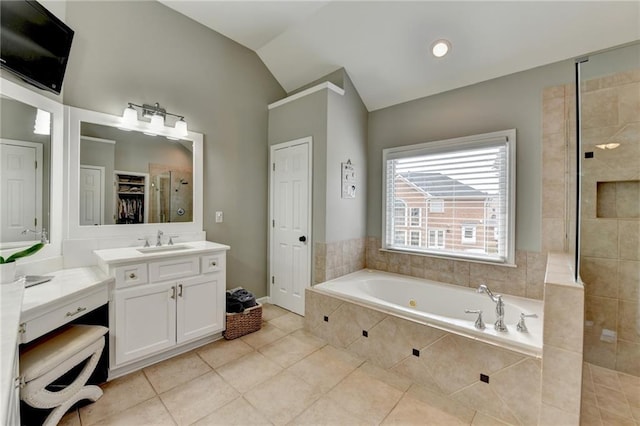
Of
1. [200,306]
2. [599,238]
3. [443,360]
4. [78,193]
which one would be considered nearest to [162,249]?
[200,306]

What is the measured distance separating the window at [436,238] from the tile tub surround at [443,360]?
1.13 m

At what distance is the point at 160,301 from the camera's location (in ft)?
7.07

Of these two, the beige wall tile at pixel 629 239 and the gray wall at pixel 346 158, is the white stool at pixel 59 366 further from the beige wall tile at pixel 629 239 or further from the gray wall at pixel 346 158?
the beige wall tile at pixel 629 239

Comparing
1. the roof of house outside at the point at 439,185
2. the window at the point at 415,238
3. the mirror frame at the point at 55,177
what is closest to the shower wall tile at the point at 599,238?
the roof of house outside at the point at 439,185

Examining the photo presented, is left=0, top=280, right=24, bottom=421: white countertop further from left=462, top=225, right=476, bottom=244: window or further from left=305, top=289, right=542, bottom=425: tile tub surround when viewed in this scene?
left=462, top=225, right=476, bottom=244: window

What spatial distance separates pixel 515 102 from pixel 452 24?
35.0 inches

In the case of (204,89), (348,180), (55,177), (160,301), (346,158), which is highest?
(204,89)

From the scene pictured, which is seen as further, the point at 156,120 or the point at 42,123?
the point at 156,120

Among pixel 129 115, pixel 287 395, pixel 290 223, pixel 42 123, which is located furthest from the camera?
pixel 290 223

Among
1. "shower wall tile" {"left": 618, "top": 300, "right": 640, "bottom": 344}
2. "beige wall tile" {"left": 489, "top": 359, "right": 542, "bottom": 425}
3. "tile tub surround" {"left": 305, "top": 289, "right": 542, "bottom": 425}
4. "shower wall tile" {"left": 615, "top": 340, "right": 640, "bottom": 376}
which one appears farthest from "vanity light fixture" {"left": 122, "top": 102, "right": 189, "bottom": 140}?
"shower wall tile" {"left": 615, "top": 340, "right": 640, "bottom": 376}

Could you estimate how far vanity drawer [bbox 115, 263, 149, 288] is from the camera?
6.47 ft

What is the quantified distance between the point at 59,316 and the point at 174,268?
0.73m

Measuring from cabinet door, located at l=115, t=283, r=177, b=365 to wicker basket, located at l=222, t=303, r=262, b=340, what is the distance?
483 mm

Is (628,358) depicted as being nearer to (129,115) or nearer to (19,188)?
(129,115)
